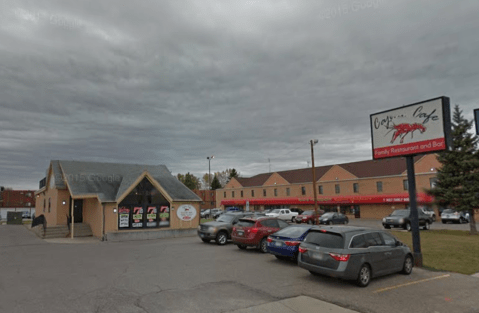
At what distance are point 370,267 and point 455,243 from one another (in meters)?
12.4

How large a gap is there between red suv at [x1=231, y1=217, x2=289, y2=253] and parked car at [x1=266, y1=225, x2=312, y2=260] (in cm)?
196

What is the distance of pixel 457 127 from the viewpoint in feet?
88.3

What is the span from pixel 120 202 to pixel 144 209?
1821 mm

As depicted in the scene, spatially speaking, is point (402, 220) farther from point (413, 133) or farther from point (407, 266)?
point (407, 266)

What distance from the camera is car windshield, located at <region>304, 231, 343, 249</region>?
955cm

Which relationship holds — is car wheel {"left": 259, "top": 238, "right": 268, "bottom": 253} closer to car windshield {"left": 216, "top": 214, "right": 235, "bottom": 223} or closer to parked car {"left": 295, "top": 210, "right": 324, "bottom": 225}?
car windshield {"left": 216, "top": 214, "right": 235, "bottom": 223}

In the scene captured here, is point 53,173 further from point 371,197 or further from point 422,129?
point 371,197

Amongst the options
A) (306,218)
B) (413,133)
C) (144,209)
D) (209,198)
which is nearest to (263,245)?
(413,133)

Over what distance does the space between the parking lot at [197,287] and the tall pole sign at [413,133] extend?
326 centimetres

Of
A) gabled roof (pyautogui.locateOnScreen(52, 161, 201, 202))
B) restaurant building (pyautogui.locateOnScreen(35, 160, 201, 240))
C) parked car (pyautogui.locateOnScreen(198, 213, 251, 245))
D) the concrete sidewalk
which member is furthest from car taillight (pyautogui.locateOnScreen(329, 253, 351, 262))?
gabled roof (pyautogui.locateOnScreen(52, 161, 201, 202))

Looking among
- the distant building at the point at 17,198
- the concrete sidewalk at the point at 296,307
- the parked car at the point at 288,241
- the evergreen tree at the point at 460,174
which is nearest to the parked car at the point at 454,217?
the evergreen tree at the point at 460,174

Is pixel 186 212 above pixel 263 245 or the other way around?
above

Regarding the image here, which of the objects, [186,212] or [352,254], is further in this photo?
[186,212]

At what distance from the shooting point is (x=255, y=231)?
1570cm
